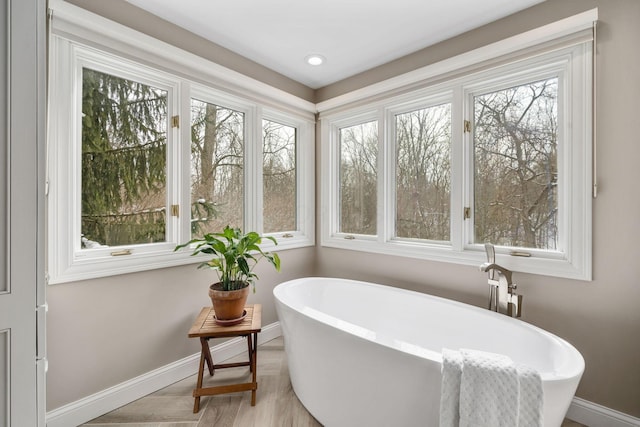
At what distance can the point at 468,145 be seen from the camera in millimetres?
2150

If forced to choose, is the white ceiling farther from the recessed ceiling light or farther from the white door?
the white door

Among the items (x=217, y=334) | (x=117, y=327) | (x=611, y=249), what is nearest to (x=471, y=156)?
(x=611, y=249)

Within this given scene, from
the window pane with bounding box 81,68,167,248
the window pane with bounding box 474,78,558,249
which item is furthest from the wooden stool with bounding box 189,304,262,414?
the window pane with bounding box 474,78,558,249

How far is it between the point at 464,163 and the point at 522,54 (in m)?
0.73

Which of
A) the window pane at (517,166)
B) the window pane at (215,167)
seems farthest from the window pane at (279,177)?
the window pane at (517,166)

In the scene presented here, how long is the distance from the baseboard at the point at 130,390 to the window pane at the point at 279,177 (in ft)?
3.51

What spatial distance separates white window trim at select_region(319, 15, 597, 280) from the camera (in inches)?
65.2

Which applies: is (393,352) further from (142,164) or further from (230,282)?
(142,164)

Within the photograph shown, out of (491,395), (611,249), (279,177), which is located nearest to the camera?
(491,395)

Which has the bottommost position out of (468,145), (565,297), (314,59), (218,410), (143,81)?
(218,410)

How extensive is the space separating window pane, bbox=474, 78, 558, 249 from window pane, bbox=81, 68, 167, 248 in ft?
7.44

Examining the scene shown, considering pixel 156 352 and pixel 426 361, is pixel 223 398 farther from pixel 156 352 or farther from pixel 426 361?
pixel 426 361

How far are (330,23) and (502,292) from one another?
2.08 meters

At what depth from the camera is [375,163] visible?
2766 mm
